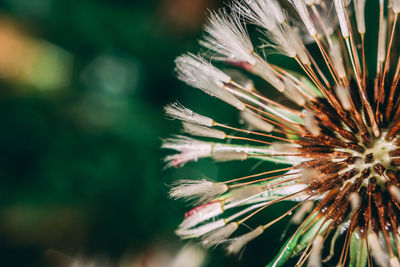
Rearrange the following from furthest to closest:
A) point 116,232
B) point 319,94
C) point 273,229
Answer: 1. point 116,232
2. point 273,229
3. point 319,94

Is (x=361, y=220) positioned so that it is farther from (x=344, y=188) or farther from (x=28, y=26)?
(x=28, y=26)

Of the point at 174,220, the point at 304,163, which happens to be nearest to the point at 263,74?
the point at 304,163

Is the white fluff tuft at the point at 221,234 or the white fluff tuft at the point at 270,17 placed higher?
the white fluff tuft at the point at 270,17

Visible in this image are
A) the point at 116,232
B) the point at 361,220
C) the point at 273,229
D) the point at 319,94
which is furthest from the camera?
the point at 116,232

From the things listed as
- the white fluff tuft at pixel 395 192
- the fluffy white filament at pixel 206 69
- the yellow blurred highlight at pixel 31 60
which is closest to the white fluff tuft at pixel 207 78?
the fluffy white filament at pixel 206 69

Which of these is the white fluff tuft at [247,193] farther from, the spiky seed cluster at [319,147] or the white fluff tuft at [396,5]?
the white fluff tuft at [396,5]

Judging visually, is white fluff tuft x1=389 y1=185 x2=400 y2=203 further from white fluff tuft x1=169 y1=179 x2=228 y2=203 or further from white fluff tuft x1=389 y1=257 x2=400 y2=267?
white fluff tuft x1=169 y1=179 x2=228 y2=203
